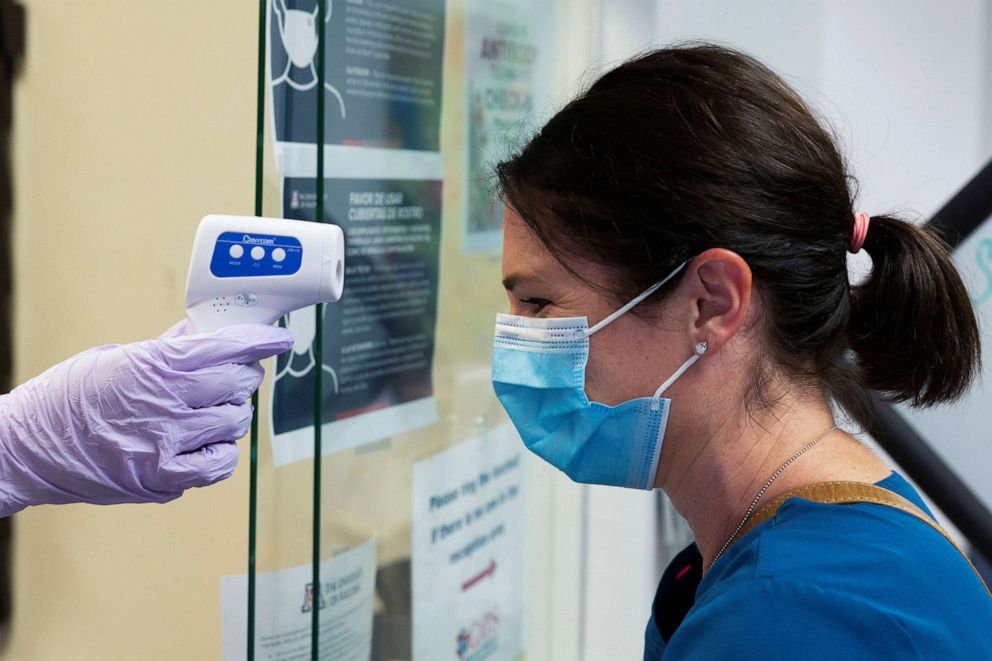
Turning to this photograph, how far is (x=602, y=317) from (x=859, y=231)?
28 centimetres

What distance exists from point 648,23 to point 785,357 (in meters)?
1.24

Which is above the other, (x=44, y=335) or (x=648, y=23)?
(x=648, y=23)

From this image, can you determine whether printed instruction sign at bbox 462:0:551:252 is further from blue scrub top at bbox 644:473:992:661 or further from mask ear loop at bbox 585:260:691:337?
blue scrub top at bbox 644:473:992:661

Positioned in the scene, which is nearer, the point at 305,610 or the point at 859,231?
the point at 859,231

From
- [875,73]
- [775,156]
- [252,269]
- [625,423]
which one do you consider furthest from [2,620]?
[875,73]

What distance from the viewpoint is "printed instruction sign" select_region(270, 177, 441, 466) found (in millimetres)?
1021

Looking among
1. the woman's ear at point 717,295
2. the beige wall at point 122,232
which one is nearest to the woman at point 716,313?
the woman's ear at point 717,295

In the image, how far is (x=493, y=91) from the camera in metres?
1.57

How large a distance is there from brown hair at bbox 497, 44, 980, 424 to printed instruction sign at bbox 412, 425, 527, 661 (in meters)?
0.59

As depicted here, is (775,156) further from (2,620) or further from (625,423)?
(2,620)

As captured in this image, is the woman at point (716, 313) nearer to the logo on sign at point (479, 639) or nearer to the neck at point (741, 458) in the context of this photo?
the neck at point (741, 458)

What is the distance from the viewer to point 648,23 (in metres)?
1.99

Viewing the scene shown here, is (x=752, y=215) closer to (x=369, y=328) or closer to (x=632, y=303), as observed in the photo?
(x=632, y=303)

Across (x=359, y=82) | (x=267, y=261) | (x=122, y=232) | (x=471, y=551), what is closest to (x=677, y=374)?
(x=267, y=261)
